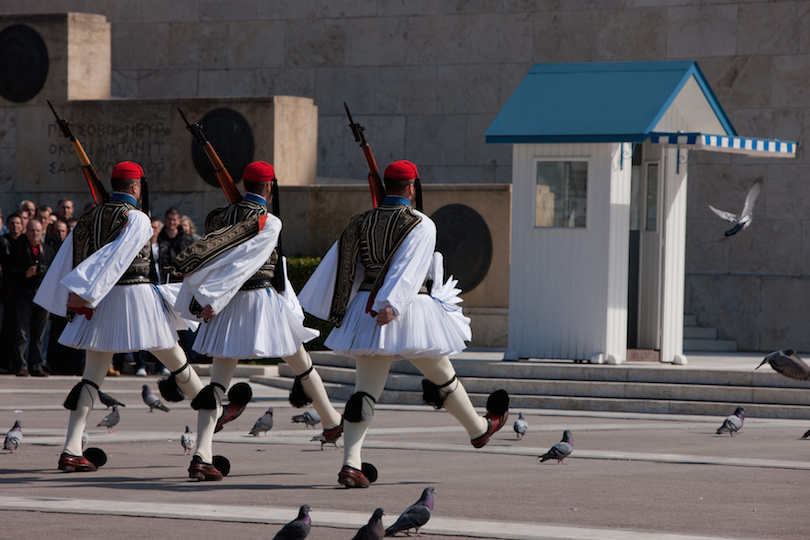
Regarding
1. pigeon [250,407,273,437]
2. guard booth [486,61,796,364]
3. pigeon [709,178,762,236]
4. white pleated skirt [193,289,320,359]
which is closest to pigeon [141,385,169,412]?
pigeon [250,407,273,437]

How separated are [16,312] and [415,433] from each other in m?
6.85

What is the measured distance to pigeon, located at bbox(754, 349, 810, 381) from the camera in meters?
11.7

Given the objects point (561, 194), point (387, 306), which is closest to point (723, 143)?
point (561, 194)

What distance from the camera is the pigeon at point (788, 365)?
11.7 m

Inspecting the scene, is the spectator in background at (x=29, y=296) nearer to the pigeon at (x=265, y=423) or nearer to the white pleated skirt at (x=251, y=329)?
the pigeon at (x=265, y=423)

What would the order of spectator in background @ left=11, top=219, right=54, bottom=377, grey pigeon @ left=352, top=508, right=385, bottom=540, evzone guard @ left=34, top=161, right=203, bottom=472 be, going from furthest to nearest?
spectator in background @ left=11, top=219, right=54, bottom=377 → evzone guard @ left=34, top=161, right=203, bottom=472 → grey pigeon @ left=352, top=508, right=385, bottom=540

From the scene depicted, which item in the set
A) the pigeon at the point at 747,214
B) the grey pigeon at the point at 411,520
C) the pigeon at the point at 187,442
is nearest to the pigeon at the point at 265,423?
the pigeon at the point at 187,442

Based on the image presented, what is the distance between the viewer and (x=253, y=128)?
62.8ft

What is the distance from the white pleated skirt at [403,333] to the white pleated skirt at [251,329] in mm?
411

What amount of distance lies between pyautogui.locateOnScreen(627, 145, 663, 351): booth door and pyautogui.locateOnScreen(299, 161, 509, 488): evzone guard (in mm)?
7013

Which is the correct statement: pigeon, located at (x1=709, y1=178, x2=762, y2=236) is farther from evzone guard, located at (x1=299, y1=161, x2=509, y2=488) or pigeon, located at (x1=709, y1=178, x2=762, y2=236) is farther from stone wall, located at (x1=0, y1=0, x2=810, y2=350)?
evzone guard, located at (x1=299, y1=161, x2=509, y2=488)

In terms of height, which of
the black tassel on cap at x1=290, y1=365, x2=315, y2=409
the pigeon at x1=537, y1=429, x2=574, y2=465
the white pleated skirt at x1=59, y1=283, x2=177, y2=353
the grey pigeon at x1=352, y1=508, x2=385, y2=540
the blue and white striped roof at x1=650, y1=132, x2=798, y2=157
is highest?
the blue and white striped roof at x1=650, y1=132, x2=798, y2=157

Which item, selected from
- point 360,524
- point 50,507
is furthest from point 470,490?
point 50,507

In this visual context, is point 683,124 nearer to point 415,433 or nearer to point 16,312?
point 415,433
